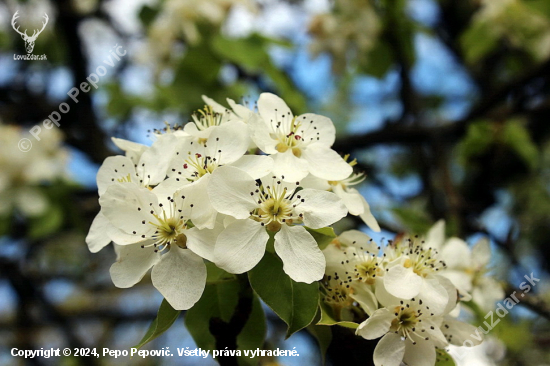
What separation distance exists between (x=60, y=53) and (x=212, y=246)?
2.68m

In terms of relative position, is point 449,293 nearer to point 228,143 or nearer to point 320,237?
point 320,237

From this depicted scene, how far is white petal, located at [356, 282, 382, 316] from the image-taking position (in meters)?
0.88

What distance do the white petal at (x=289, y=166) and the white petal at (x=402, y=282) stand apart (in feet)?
0.79

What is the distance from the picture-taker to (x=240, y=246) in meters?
0.78

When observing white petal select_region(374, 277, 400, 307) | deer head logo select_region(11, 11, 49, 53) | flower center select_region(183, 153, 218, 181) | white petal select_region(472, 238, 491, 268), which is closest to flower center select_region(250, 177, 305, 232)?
flower center select_region(183, 153, 218, 181)

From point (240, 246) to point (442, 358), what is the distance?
49 centimetres

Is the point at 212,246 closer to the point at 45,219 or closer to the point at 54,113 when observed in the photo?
the point at 45,219

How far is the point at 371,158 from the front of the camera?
10.5 feet

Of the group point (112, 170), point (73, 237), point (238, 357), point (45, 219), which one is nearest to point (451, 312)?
point (238, 357)

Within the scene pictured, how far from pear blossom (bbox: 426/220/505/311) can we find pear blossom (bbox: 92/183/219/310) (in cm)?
67

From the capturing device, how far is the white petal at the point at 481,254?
129cm

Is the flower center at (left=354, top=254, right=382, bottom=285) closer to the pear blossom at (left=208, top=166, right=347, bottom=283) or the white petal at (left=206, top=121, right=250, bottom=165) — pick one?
the pear blossom at (left=208, top=166, right=347, bottom=283)

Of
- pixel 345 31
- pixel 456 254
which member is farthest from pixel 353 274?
pixel 345 31

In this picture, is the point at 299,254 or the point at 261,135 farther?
the point at 261,135
